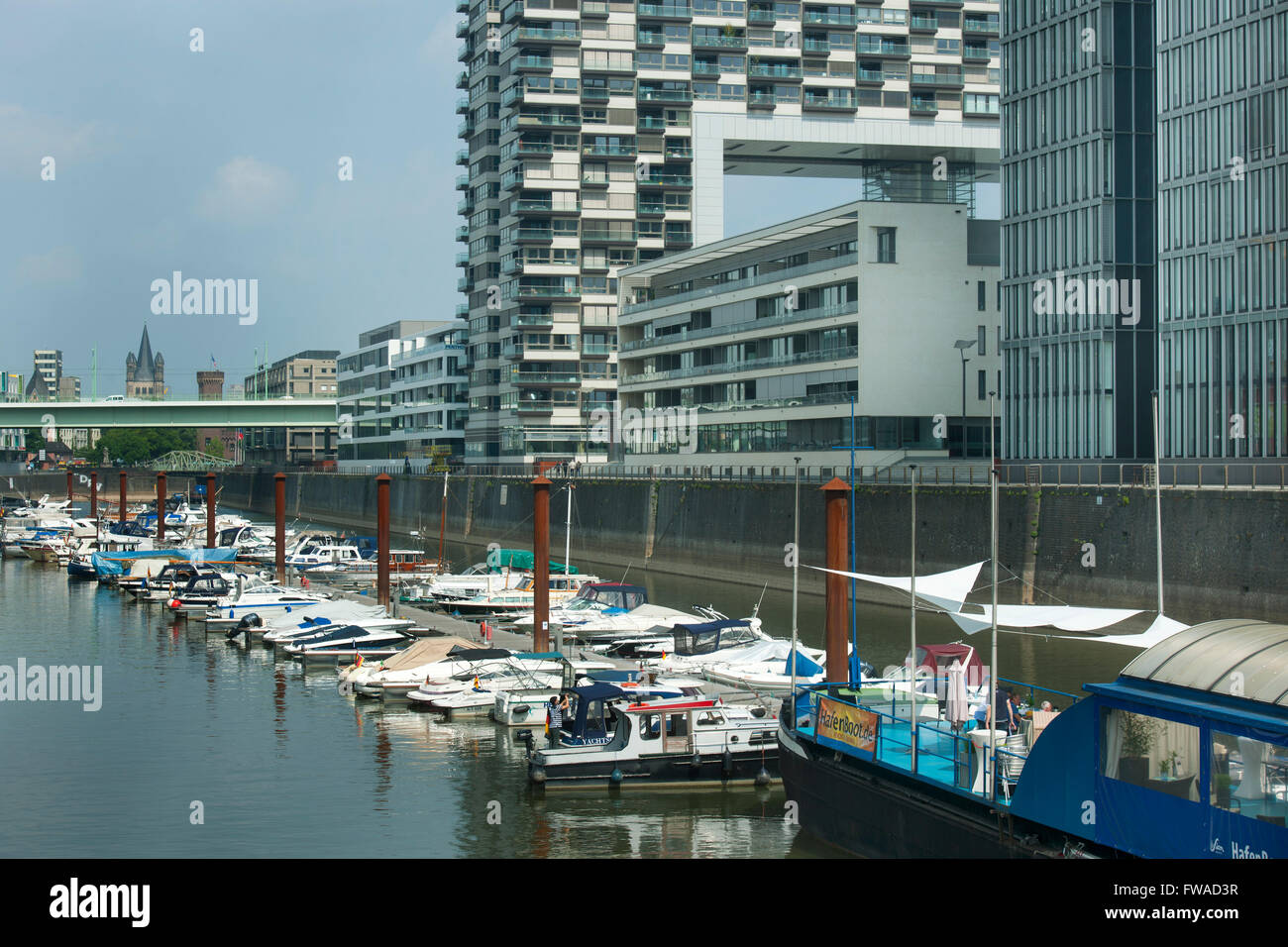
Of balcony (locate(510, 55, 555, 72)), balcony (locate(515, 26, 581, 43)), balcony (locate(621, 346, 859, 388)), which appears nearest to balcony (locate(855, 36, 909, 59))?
balcony (locate(515, 26, 581, 43))

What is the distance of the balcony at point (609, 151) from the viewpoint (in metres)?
125

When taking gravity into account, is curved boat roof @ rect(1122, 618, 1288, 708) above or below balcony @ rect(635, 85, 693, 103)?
below

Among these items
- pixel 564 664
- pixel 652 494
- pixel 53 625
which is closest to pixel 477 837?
pixel 564 664

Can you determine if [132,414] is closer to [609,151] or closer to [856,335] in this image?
[609,151]

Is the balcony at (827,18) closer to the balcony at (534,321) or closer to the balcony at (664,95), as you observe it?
the balcony at (664,95)

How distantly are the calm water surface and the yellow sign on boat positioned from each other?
7.21 feet

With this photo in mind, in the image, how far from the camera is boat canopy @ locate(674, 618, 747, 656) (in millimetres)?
42219

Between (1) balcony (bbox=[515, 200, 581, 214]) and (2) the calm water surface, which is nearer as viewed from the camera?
(2) the calm water surface

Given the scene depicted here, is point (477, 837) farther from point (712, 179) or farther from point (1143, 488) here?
point (712, 179)

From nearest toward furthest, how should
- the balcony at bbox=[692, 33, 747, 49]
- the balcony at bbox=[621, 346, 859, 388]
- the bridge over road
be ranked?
the balcony at bbox=[621, 346, 859, 388], the balcony at bbox=[692, 33, 747, 49], the bridge over road

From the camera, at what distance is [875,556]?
63969mm

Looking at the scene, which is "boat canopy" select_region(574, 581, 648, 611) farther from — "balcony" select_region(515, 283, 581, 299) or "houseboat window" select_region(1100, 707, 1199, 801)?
"balcony" select_region(515, 283, 581, 299)

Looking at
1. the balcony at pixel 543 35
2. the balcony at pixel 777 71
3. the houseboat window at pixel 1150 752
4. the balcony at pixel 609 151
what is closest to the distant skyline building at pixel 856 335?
the balcony at pixel 609 151
